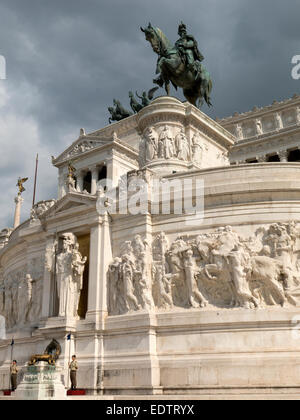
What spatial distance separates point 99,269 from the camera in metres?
20.5

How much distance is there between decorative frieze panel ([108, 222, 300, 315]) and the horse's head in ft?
62.4

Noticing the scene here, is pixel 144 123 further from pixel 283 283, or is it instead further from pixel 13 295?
pixel 283 283

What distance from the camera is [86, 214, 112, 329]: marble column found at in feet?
65.4

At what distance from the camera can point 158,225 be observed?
20328 millimetres

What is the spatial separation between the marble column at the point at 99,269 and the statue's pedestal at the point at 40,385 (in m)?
4.46

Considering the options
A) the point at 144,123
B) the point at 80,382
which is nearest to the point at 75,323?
the point at 80,382

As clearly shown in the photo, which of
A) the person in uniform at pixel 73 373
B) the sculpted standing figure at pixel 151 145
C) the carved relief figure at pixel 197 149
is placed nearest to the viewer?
the person in uniform at pixel 73 373

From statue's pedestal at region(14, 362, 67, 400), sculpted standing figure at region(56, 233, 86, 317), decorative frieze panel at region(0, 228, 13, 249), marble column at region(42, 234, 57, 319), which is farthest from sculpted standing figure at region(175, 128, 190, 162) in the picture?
statue's pedestal at region(14, 362, 67, 400)

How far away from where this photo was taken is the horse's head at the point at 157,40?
1369 inches

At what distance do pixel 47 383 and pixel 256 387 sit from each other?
6562mm

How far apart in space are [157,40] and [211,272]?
2167 centimetres

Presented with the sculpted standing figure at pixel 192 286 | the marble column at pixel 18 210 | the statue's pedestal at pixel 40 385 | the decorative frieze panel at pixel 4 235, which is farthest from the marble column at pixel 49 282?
the marble column at pixel 18 210

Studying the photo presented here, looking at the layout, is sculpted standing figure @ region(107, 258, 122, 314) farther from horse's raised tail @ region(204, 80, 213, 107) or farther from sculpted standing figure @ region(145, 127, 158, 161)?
horse's raised tail @ region(204, 80, 213, 107)

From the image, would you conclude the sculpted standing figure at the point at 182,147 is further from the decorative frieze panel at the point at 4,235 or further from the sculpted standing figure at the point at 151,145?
the decorative frieze panel at the point at 4,235
